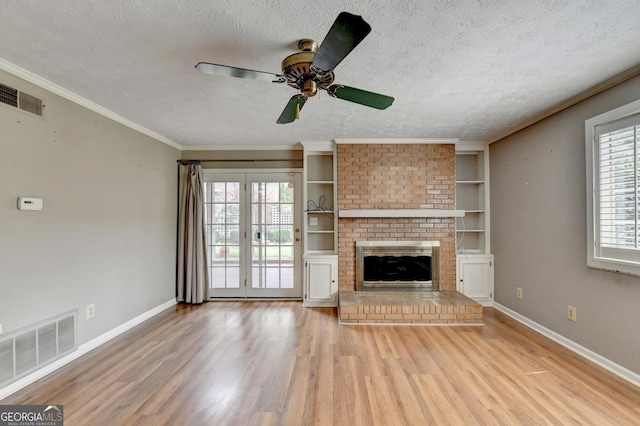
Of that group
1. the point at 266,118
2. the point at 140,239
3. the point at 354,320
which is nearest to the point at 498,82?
the point at 266,118

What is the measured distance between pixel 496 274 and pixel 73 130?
17.4ft

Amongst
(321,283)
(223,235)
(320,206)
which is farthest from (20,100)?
(321,283)

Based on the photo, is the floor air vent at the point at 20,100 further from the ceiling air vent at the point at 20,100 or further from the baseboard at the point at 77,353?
the baseboard at the point at 77,353

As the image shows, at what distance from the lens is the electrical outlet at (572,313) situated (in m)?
2.76

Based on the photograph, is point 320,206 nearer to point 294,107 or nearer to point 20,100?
point 294,107

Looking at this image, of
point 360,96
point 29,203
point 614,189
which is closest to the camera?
point 360,96

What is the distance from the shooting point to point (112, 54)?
1.96m

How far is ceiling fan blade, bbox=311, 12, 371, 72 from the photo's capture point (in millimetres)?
1212

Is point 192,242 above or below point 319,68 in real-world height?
below

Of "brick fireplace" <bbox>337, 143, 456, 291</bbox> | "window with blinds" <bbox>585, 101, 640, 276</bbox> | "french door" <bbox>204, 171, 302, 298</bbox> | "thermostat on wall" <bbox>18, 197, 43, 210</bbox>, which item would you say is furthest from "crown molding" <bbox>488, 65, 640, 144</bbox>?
"thermostat on wall" <bbox>18, 197, 43, 210</bbox>

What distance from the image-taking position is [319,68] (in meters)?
1.59

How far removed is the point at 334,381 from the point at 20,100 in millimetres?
3261

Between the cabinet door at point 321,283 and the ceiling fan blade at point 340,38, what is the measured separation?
3088mm

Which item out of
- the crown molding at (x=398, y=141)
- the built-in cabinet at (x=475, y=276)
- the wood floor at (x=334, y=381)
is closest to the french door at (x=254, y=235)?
the crown molding at (x=398, y=141)
